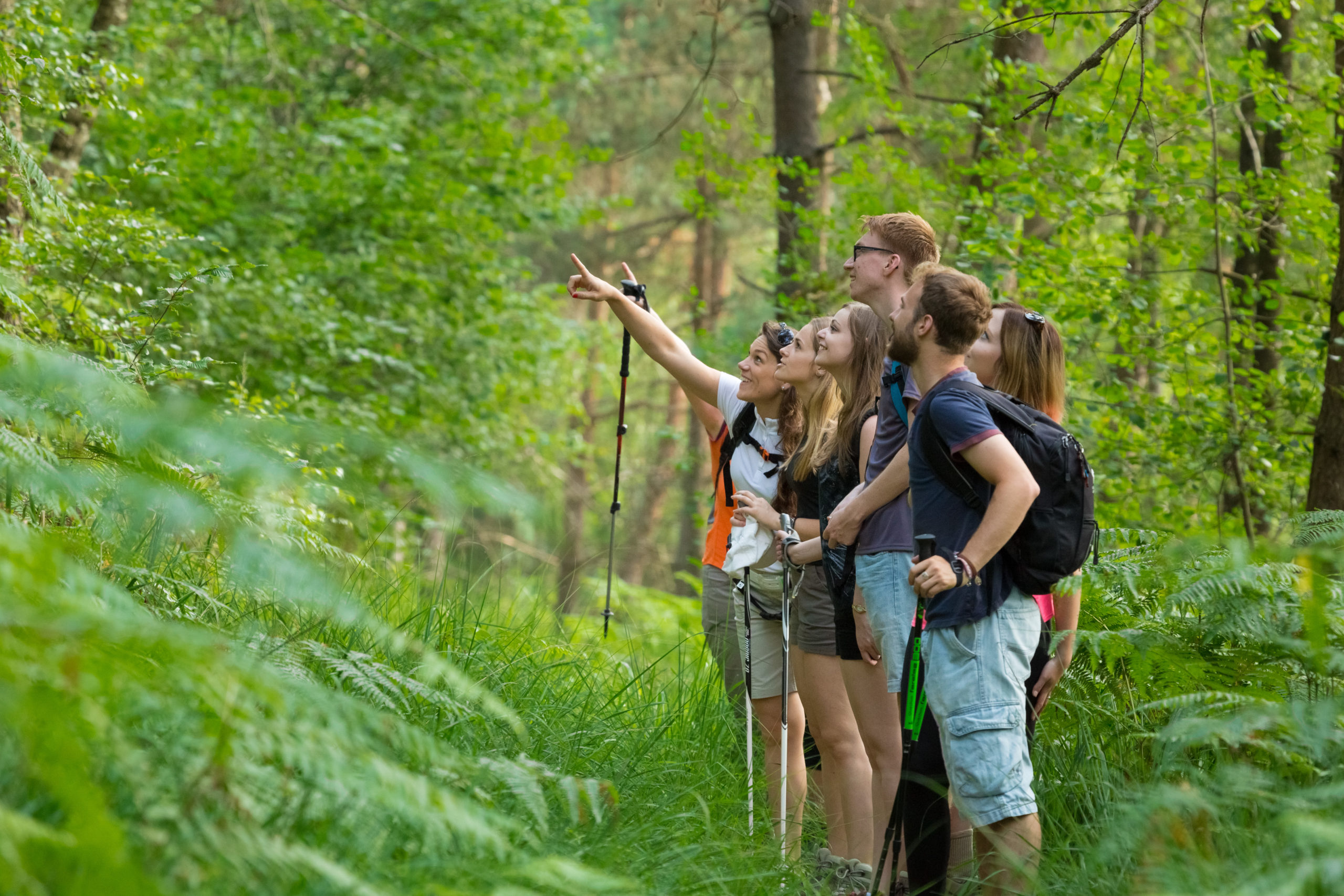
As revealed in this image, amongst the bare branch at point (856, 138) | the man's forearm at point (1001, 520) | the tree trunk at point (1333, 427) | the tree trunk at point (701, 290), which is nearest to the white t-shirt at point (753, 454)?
the man's forearm at point (1001, 520)

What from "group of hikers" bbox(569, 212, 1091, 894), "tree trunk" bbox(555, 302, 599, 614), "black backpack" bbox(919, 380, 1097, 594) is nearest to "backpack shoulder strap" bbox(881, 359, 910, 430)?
"group of hikers" bbox(569, 212, 1091, 894)

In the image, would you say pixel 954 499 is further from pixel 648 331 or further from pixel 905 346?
pixel 648 331

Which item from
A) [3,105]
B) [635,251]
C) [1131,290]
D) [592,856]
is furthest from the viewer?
[635,251]

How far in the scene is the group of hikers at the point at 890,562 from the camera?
9.91 feet

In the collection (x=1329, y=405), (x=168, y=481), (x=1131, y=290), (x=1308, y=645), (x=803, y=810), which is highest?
(x=1131, y=290)

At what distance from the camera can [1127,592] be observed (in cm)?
413

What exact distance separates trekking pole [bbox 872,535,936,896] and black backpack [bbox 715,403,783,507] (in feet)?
3.89

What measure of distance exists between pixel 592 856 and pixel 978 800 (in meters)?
1.08

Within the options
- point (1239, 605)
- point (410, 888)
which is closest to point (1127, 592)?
point (1239, 605)

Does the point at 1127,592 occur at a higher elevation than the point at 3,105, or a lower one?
lower

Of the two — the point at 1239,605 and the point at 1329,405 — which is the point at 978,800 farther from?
the point at 1329,405

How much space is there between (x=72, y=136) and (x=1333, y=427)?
7.15 meters

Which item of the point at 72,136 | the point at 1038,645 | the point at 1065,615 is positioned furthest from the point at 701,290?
the point at 1038,645

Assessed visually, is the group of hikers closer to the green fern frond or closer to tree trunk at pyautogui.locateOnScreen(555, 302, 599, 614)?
the green fern frond
